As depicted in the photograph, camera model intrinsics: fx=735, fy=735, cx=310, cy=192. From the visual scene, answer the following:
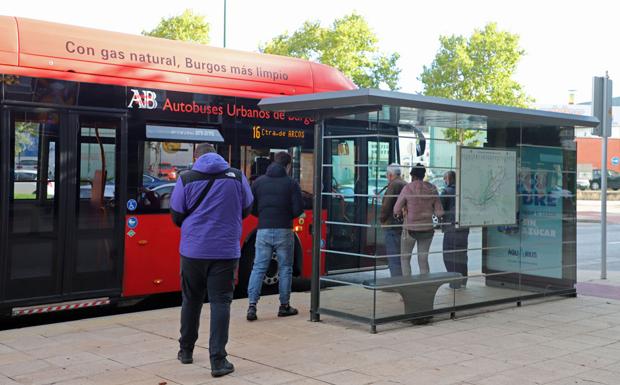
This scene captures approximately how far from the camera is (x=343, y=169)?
8.05 meters

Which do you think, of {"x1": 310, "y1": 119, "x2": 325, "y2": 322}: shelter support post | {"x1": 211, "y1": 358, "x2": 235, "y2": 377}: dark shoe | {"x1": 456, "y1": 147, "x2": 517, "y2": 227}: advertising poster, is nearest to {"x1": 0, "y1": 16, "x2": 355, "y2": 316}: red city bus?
{"x1": 310, "y1": 119, "x2": 325, "y2": 322}: shelter support post

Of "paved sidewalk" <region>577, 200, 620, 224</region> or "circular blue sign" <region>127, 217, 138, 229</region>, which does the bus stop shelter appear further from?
"paved sidewalk" <region>577, 200, 620, 224</region>

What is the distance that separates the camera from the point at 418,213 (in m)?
8.25

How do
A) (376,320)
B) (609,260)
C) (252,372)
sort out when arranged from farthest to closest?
(609,260)
(376,320)
(252,372)

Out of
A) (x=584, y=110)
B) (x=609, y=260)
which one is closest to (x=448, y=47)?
(x=609, y=260)

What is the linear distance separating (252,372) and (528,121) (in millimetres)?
5061

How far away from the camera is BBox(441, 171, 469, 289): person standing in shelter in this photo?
848cm

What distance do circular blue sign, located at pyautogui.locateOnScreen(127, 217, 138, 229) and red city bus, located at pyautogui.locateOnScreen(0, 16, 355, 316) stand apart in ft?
0.04

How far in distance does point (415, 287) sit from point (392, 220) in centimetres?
79

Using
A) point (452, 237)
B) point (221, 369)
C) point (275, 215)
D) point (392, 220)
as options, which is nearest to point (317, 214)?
point (275, 215)

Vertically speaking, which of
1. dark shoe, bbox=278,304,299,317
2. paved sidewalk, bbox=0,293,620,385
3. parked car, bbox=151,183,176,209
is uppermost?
parked car, bbox=151,183,176,209

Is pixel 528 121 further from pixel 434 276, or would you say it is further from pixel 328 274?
pixel 328 274

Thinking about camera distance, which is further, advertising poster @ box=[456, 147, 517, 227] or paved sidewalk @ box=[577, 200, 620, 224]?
paved sidewalk @ box=[577, 200, 620, 224]

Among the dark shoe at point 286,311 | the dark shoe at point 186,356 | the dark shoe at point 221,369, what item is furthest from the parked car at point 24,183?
the dark shoe at point 221,369
